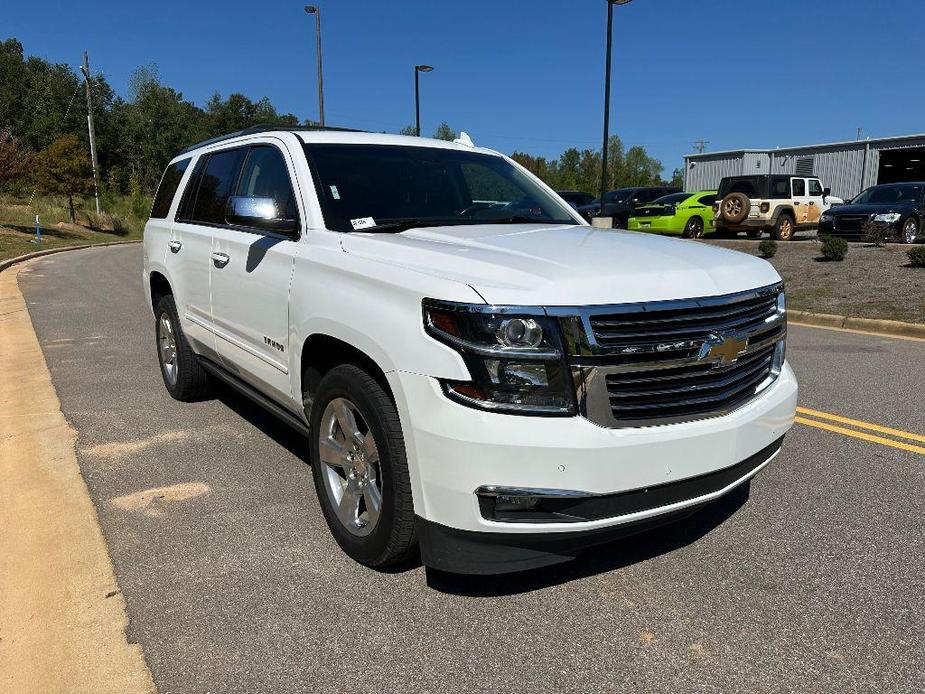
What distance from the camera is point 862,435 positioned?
4945 mm

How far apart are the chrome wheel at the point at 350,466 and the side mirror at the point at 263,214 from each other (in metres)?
0.97

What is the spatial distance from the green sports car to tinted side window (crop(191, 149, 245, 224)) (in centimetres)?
1694

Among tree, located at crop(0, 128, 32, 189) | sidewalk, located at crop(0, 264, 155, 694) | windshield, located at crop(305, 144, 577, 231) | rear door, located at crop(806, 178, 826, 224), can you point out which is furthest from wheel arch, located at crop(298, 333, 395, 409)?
tree, located at crop(0, 128, 32, 189)

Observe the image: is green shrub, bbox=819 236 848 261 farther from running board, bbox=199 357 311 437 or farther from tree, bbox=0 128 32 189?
tree, bbox=0 128 32 189

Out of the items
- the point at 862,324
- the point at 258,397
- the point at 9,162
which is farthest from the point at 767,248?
the point at 9,162

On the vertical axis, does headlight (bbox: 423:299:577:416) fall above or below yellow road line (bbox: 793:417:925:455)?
above

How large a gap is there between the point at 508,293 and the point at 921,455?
11.6 feet

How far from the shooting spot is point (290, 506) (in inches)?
151

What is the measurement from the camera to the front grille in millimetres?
2490

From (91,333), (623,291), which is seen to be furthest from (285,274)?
(91,333)

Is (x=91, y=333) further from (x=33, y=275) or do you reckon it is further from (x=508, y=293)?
(x=33, y=275)

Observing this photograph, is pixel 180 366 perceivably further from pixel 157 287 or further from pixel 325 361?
pixel 325 361

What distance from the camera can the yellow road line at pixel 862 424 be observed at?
16.2ft

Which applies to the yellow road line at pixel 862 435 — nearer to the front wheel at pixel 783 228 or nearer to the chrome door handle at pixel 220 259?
the chrome door handle at pixel 220 259
